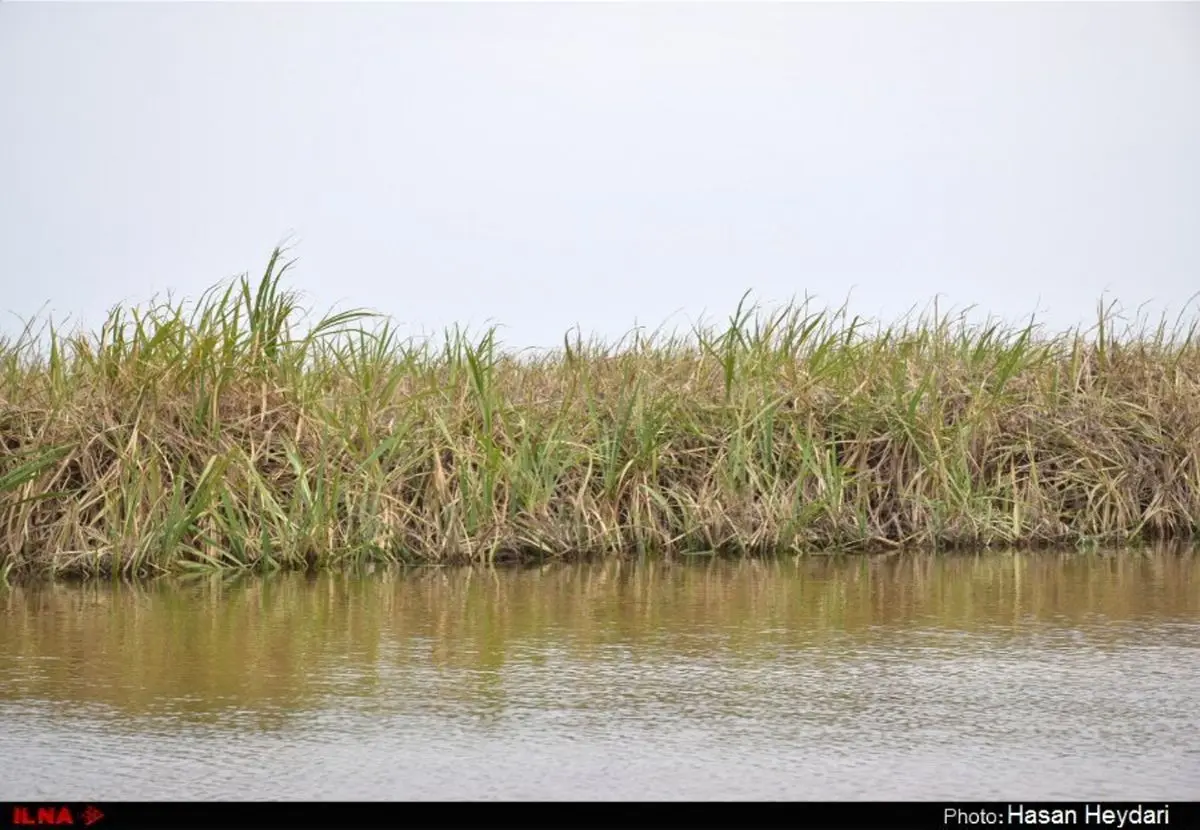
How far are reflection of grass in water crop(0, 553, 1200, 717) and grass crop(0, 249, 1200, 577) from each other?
0.38 m

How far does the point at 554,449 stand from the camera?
Answer: 7059 mm

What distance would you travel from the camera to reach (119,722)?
3.40 meters

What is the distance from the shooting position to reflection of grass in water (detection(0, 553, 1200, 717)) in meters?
3.90

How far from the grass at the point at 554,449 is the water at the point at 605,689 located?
0.64 metres

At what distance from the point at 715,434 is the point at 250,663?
368 cm
